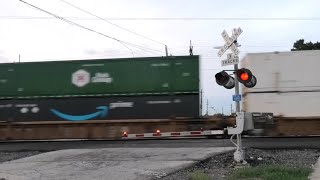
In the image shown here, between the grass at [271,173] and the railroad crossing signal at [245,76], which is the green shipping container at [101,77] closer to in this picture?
the railroad crossing signal at [245,76]

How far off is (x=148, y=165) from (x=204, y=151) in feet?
10.4

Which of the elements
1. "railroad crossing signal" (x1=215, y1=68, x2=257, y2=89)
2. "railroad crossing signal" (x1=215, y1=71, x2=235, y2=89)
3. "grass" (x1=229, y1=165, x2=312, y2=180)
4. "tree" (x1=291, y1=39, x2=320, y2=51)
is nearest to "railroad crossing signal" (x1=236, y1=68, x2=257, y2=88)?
"railroad crossing signal" (x1=215, y1=68, x2=257, y2=89)

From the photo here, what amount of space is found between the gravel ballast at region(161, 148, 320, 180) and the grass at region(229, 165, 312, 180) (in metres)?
0.32

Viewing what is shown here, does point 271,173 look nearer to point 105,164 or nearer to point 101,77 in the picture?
point 105,164

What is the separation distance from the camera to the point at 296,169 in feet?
38.0

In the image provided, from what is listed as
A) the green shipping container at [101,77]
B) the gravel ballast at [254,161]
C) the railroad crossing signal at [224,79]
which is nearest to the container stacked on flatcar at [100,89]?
Result: the green shipping container at [101,77]

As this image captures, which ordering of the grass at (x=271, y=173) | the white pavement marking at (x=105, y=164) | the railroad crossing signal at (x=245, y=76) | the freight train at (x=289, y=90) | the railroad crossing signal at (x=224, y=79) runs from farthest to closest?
the freight train at (x=289, y=90)
the railroad crossing signal at (x=224, y=79)
the railroad crossing signal at (x=245, y=76)
the white pavement marking at (x=105, y=164)
the grass at (x=271, y=173)

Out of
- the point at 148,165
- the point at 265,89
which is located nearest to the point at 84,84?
the point at 265,89

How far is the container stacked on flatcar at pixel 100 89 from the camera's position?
2234 cm

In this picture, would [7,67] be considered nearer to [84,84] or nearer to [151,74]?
[84,84]

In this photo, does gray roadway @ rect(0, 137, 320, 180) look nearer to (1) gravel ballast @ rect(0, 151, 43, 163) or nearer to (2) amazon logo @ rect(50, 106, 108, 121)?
(1) gravel ballast @ rect(0, 151, 43, 163)

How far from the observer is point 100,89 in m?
22.9

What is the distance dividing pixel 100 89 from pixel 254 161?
10.9 meters

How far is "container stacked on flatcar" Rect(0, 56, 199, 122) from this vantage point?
73.3 feet
